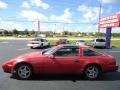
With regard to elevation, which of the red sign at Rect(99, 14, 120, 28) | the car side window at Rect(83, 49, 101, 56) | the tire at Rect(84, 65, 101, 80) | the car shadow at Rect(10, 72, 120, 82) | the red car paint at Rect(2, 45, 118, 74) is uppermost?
the red sign at Rect(99, 14, 120, 28)

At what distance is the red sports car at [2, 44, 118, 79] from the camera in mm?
10375

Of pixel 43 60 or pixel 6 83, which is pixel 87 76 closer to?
pixel 43 60

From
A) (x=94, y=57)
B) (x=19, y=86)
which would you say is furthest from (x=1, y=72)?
(x=94, y=57)

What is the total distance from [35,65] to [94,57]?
2263 mm

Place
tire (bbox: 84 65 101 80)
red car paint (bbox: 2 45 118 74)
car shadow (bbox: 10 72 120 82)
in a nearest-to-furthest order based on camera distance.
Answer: red car paint (bbox: 2 45 118 74) < car shadow (bbox: 10 72 120 82) < tire (bbox: 84 65 101 80)

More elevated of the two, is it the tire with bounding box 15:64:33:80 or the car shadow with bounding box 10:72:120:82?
the tire with bounding box 15:64:33:80

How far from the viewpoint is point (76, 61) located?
1055cm

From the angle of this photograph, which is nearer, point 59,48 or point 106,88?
point 106,88

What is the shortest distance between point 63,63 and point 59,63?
0.15 m

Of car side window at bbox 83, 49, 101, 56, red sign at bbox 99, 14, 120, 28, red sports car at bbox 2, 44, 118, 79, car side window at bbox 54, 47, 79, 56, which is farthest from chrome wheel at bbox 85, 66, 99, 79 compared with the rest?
red sign at bbox 99, 14, 120, 28

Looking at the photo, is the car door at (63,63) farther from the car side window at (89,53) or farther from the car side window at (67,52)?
the car side window at (89,53)

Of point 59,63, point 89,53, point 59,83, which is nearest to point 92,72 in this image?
point 89,53

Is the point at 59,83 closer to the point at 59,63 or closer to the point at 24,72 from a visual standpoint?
the point at 59,63

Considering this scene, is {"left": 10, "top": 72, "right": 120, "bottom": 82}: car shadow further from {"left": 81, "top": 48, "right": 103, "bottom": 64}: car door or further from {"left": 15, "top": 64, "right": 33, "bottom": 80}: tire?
{"left": 81, "top": 48, "right": 103, "bottom": 64}: car door
